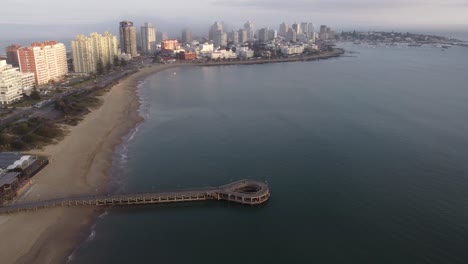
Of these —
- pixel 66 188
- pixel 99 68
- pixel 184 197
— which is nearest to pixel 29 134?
pixel 66 188

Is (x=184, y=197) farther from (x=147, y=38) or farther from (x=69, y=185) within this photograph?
(x=147, y=38)

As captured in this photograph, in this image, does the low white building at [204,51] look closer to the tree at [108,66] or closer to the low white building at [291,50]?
the low white building at [291,50]

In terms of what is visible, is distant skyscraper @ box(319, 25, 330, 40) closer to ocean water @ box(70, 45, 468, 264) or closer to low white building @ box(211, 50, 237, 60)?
low white building @ box(211, 50, 237, 60)

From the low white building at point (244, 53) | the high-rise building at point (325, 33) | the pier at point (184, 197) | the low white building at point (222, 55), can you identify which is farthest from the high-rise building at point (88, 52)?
the high-rise building at point (325, 33)

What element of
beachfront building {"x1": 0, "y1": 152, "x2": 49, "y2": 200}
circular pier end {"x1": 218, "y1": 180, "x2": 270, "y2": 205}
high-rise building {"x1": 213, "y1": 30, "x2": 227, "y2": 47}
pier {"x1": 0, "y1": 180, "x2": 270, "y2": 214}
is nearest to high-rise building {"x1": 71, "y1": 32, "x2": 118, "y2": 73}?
beachfront building {"x1": 0, "y1": 152, "x2": 49, "y2": 200}

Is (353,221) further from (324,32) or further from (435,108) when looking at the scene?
(324,32)

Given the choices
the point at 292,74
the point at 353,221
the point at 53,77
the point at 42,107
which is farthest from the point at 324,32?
the point at 353,221

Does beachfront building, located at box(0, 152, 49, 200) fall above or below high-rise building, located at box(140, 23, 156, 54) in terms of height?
below
